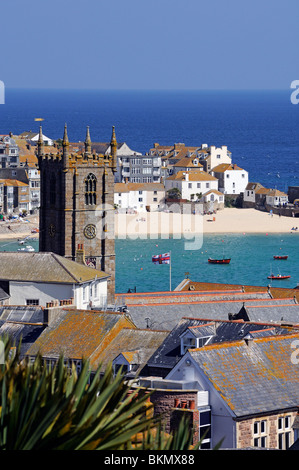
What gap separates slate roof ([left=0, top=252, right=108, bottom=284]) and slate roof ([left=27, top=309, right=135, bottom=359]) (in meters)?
15.2

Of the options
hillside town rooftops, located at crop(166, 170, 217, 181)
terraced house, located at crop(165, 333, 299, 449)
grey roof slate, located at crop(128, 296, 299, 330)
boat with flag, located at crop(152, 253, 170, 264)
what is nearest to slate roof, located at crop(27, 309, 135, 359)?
grey roof slate, located at crop(128, 296, 299, 330)

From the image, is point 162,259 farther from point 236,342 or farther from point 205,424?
point 205,424

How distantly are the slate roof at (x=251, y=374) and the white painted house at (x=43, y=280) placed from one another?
2460cm

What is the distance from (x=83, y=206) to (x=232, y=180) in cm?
10921

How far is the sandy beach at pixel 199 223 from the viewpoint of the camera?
15675 centimetres

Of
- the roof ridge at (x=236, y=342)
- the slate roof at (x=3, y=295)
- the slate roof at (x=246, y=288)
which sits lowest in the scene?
the slate roof at (x=246, y=288)

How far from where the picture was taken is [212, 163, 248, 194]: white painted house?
596 feet

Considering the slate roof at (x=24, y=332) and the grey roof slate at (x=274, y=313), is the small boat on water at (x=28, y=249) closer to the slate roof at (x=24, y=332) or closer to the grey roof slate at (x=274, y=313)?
the grey roof slate at (x=274, y=313)

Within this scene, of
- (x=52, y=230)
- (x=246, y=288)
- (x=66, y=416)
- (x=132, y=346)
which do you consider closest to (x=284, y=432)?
(x=132, y=346)

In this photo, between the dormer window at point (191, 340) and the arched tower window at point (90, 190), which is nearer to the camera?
the dormer window at point (191, 340)

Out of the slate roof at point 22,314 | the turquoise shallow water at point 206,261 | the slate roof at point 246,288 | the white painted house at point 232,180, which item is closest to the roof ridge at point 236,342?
the slate roof at point 22,314

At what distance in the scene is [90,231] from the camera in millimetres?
74250

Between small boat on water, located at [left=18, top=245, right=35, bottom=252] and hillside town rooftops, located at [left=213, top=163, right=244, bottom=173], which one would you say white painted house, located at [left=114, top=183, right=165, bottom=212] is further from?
small boat on water, located at [left=18, top=245, right=35, bottom=252]

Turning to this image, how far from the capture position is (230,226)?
16325 cm
